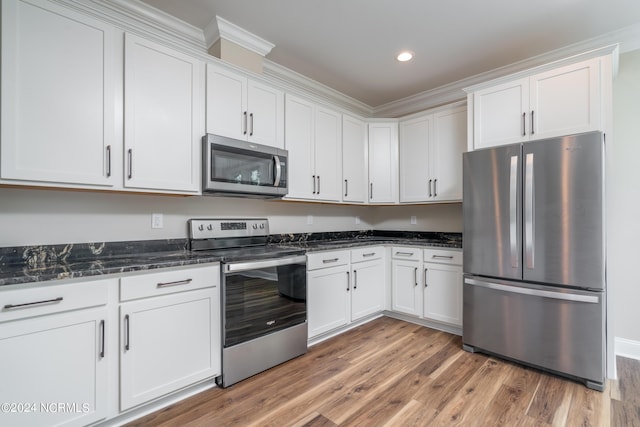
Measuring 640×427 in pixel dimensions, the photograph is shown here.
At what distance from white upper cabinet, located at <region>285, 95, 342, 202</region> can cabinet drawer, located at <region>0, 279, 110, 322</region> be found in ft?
5.47

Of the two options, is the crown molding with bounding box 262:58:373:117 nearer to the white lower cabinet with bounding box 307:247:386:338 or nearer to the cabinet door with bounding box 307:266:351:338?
the white lower cabinet with bounding box 307:247:386:338

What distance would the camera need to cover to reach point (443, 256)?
9.96 ft

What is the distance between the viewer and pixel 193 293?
1938 millimetres

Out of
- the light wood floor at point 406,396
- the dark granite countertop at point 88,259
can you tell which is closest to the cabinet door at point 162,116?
the dark granite countertop at point 88,259

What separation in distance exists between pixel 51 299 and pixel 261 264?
45.9 inches

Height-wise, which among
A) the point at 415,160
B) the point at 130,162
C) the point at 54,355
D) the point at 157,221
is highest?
the point at 415,160

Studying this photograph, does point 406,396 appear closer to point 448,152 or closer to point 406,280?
point 406,280

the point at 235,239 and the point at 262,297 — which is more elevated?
the point at 235,239

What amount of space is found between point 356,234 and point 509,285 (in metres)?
2.06

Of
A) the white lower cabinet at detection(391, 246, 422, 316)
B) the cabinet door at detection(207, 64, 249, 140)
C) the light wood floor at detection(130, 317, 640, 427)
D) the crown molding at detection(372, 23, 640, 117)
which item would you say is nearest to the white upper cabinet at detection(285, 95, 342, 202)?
the cabinet door at detection(207, 64, 249, 140)

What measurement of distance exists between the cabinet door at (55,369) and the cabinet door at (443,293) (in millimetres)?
2787

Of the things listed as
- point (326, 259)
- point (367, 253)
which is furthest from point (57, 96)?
point (367, 253)

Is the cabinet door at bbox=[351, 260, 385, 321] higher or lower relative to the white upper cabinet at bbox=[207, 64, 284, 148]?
lower

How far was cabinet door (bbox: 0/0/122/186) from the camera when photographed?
153 cm
